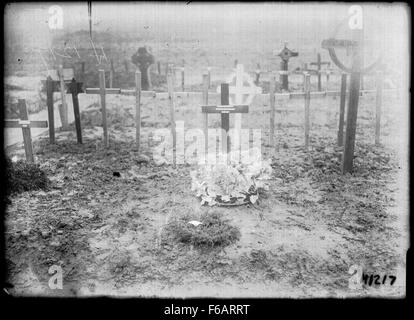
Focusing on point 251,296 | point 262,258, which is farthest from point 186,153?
point 251,296

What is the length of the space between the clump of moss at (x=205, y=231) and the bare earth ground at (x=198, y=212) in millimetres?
121

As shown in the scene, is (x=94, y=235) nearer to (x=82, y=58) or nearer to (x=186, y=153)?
(x=186, y=153)

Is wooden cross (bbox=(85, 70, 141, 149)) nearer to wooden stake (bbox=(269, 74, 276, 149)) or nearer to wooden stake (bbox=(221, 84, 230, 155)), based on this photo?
wooden stake (bbox=(221, 84, 230, 155))

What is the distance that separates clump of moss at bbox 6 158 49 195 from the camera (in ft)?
22.7

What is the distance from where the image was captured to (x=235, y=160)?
697cm

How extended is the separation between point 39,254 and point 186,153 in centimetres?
424

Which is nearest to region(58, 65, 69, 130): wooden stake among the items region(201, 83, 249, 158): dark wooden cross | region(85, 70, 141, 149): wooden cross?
region(85, 70, 141, 149): wooden cross

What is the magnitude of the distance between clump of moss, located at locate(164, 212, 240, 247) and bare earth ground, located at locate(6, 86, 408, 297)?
0.12m

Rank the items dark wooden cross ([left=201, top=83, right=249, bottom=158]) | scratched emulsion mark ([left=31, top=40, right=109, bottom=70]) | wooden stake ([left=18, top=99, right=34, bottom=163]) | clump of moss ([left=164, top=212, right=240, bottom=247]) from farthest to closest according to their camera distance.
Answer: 1. scratched emulsion mark ([left=31, top=40, right=109, bottom=70])
2. dark wooden cross ([left=201, top=83, right=249, bottom=158])
3. wooden stake ([left=18, top=99, right=34, bottom=163])
4. clump of moss ([left=164, top=212, right=240, bottom=247])

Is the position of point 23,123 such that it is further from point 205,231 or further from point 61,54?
point 61,54

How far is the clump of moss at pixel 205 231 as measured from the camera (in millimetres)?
5488

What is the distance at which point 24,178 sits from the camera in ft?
23.5

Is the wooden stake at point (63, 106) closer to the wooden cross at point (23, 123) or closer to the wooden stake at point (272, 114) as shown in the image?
the wooden cross at point (23, 123)

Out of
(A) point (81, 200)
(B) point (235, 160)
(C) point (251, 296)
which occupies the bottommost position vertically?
(C) point (251, 296)
